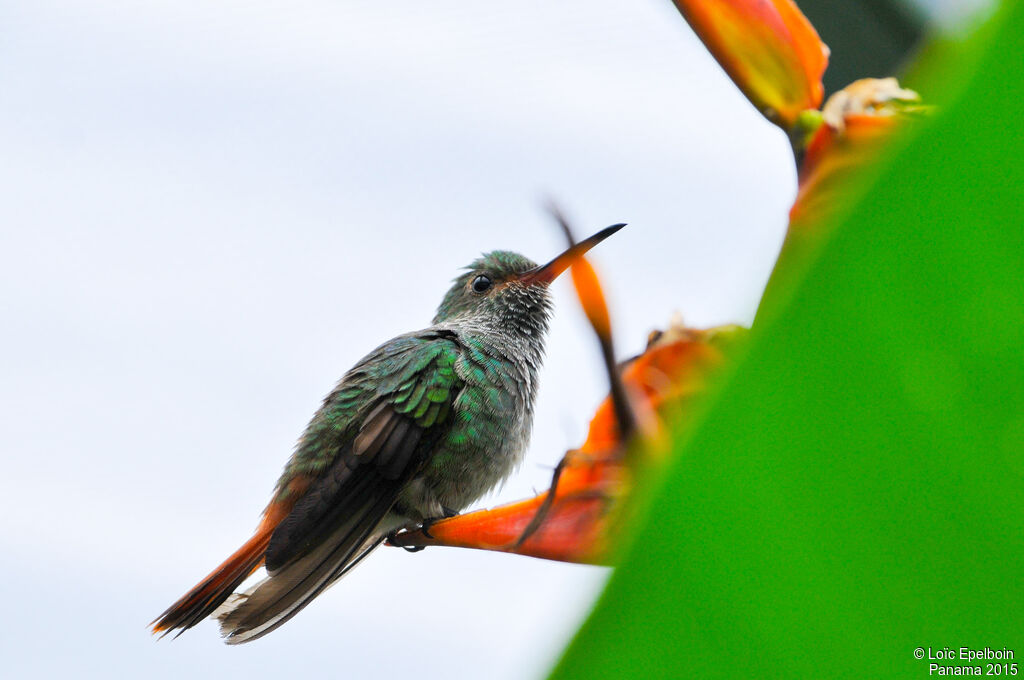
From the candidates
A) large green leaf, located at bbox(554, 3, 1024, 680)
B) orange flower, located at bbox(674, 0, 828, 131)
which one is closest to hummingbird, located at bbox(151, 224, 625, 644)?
orange flower, located at bbox(674, 0, 828, 131)

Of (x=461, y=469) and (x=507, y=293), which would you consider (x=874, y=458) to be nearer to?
(x=461, y=469)

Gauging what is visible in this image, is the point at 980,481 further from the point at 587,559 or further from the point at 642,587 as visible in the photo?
the point at 587,559

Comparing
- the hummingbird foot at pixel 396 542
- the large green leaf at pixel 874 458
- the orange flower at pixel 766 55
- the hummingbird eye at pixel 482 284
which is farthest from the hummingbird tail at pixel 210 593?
the large green leaf at pixel 874 458

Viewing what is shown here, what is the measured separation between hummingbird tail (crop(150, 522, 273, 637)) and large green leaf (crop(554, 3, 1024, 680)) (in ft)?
6.03

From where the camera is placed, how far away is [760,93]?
0.74m

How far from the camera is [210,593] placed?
201 centimetres

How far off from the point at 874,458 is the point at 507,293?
2.82m

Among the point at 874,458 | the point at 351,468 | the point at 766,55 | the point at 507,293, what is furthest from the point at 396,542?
the point at 874,458

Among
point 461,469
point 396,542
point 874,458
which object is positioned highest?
point 461,469

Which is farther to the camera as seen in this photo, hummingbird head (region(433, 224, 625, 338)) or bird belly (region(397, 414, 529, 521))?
hummingbird head (region(433, 224, 625, 338))

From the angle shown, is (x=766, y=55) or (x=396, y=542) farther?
(x=396, y=542)

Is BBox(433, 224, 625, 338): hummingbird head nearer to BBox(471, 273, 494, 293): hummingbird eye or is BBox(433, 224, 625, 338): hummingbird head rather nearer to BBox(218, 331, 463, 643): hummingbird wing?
BBox(471, 273, 494, 293): hummingbird eye

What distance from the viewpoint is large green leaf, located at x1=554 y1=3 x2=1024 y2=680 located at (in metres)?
0.27

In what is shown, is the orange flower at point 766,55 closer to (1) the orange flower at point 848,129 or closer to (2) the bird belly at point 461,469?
(1) the orange flower at point 848,129
